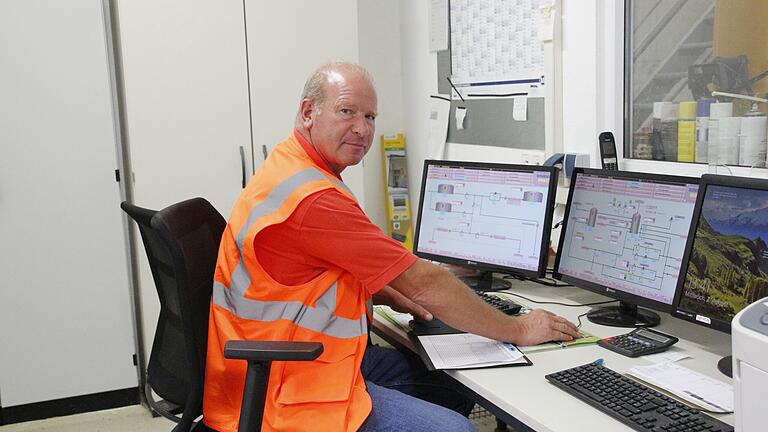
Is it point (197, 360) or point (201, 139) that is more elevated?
point (201, 139)

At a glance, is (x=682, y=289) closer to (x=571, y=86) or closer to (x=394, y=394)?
(x=394, y=394)

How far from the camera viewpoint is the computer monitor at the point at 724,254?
5.33 ft

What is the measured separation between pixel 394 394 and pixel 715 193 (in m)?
0.90

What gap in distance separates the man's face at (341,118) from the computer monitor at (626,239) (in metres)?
0.68

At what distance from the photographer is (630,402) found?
57.7 inches

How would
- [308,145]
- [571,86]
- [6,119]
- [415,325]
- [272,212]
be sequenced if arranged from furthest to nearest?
[6,119], [571,86], [415,325], [308,145], [272,212]

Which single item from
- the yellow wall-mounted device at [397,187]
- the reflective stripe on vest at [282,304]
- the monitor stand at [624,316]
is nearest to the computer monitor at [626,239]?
the monitor stand at [624,316]

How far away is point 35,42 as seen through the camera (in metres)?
3.10

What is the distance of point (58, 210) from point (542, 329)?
2.30 metres

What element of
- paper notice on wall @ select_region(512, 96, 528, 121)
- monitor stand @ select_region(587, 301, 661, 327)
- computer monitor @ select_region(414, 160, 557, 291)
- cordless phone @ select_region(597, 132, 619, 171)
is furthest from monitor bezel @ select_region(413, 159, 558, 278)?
paper notice on wall @ select_region(512, 96, 528, 121)

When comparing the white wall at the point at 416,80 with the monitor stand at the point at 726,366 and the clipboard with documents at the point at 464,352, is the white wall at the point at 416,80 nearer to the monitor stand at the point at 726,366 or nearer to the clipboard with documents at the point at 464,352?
the clipboard with documents at the point at 464,352

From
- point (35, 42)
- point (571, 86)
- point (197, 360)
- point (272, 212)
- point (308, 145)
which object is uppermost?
point (35, 42)

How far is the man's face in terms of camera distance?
186 cm

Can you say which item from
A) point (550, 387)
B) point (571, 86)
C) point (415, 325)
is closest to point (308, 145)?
point (415, 325)
